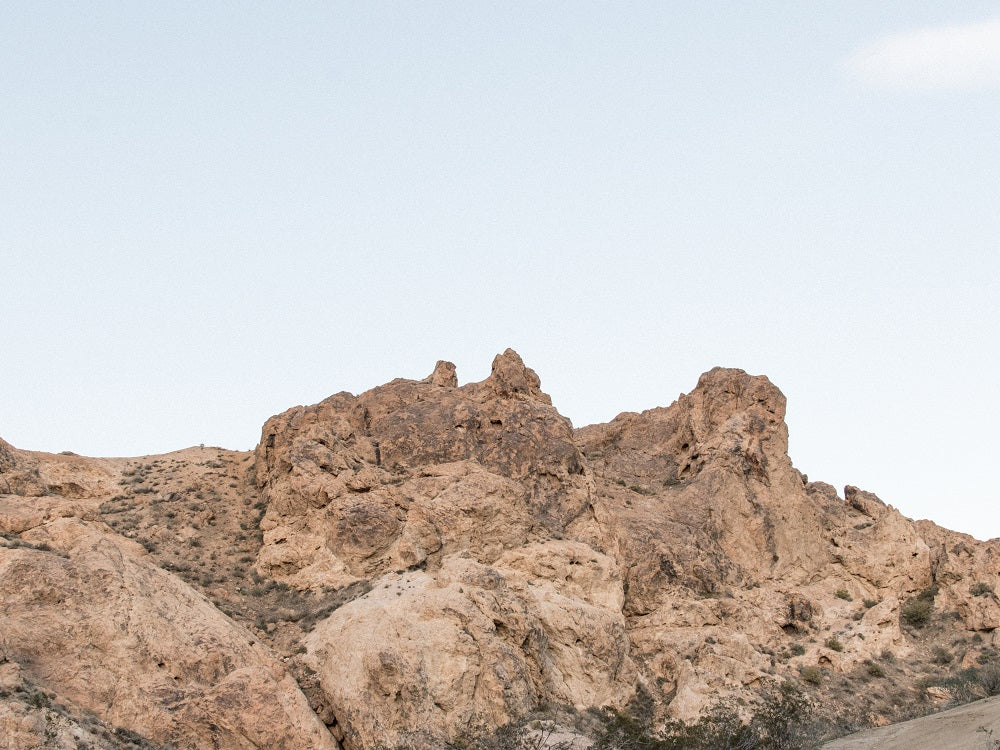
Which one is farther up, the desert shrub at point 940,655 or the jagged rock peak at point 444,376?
the jagged rock peak at point 444,376

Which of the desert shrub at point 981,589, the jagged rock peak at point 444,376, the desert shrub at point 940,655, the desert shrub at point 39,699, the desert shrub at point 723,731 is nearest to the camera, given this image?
the desert shrub at point 39,699

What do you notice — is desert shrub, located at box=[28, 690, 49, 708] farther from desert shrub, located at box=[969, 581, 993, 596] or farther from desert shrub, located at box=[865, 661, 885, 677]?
desert shrub, located at box=[969, 581, 993, 596]

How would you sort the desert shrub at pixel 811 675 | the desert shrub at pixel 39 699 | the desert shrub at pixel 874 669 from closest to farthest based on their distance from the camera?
the desert shrub at pixel 39 699
the desert shrub at pixel 811 675
the desert shrub at pixel 874 669

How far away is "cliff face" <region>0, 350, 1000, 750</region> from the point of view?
38062 millimetres

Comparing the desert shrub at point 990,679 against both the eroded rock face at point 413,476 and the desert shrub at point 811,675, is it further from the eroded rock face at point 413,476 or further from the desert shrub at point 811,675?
the eroded rock face at point 413,476

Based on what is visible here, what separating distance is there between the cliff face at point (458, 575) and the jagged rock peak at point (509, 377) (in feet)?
0.36

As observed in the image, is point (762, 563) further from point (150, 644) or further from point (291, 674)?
point (150, 644)

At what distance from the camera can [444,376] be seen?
199 feet

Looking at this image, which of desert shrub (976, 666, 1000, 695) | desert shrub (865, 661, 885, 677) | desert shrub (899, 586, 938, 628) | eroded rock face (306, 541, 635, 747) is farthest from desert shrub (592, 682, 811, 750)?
desert shrub (899, 586, 938, 628)

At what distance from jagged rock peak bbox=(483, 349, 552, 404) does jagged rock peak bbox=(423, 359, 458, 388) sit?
303cm

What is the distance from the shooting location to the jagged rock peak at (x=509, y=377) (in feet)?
188

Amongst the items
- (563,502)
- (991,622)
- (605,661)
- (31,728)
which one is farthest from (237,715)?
(991,622)

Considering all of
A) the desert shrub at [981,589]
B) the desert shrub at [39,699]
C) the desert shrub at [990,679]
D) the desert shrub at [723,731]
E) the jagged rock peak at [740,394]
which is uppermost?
the jagged rock peak at [740,394]

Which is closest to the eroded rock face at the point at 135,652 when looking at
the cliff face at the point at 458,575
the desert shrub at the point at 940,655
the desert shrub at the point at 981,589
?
the cliff face at the point at 458,575
